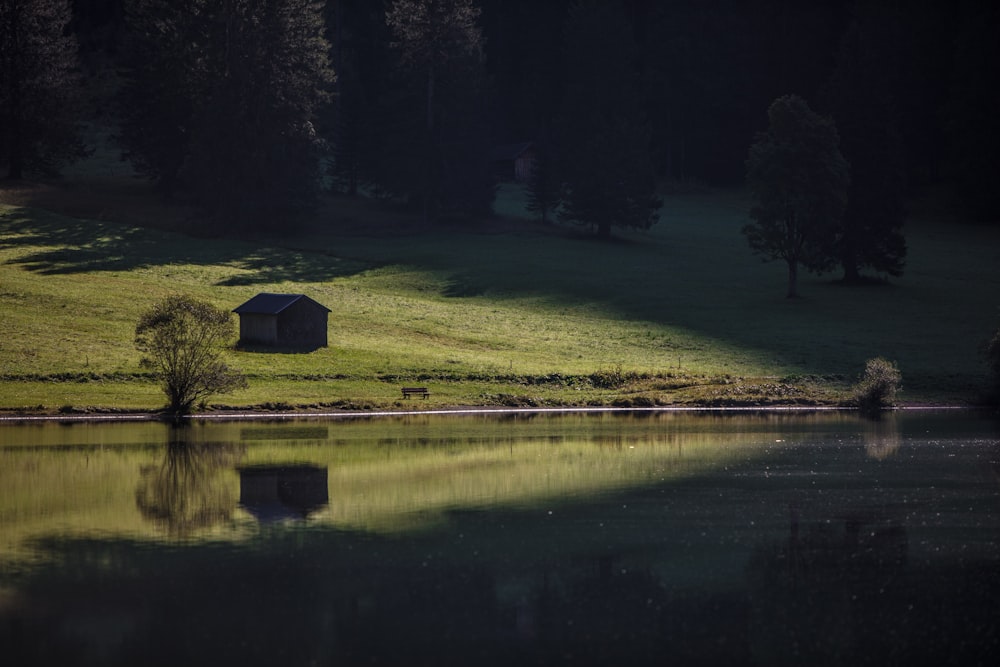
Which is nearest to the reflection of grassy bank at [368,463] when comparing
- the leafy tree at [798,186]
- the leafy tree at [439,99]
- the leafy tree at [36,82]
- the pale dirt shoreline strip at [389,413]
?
the pale dirt shoreline strip at [389,413]

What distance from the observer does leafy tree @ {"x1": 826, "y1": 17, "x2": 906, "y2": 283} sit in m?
86.2

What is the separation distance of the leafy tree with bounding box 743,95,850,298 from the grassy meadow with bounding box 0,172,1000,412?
3.56m

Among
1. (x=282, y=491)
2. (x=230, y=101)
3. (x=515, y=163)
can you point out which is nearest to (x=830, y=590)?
(x=282, y=491)

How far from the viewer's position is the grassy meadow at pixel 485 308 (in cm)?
6050

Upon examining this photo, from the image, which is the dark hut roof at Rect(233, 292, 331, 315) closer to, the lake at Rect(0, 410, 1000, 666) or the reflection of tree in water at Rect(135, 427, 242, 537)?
the lake at Rect(0, 410, 1000, 666)

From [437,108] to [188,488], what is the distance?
2884 inches

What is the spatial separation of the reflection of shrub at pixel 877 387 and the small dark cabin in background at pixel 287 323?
27943mm

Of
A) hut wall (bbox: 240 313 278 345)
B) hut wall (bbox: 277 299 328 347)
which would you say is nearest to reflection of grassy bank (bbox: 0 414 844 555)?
hut wall (bbox: 277 299 328 347)

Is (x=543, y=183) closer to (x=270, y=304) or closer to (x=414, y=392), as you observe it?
(x=270, y=304)

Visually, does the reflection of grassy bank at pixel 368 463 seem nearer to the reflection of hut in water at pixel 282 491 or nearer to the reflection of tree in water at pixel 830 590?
the reflection of hut in water at pixel 282 491

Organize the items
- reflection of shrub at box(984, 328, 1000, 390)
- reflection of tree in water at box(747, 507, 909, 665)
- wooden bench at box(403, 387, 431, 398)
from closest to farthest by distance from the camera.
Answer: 1. reflection of tree in water at box(747, 507, 909, 665)
2. reflection of shrub at box(984, 328, 1000, 390)
3. wooden bench at box(403, 387, 431, 398)

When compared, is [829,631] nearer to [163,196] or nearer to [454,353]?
[454,353]

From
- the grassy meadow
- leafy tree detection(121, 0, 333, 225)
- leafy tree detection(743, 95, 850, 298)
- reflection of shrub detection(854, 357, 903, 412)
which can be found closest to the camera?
reflection of shrub detection(854, 357, 903, 412)

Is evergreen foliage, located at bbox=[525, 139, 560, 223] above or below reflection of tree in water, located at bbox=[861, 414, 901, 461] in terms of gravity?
above
